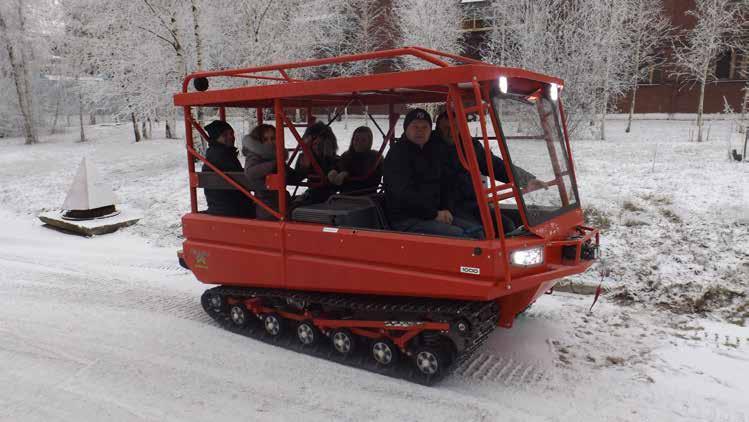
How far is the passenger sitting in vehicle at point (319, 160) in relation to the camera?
A: 5012 mm

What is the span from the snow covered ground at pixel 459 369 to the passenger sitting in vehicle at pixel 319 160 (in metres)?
1.47

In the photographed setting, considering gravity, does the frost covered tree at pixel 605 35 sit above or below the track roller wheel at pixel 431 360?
above

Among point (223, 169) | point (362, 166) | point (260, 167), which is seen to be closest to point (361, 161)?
point (362, 166)

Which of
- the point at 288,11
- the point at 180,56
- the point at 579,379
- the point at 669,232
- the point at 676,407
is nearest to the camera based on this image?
the point at 676,407

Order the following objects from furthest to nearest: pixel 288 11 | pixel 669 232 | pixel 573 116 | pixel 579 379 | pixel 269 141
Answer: pixel 288 11 < pixel 573 116 < pixel 669 232 < pixel 269 141 < pixel 579 379

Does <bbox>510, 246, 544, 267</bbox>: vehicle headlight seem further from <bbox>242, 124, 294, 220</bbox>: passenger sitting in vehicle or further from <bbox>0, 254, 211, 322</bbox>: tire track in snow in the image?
<bbox>0, 254, 211, 322</bbox>: tire track in snow

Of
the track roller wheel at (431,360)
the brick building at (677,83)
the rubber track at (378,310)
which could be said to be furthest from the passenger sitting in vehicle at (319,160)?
the brick building at (677,83)

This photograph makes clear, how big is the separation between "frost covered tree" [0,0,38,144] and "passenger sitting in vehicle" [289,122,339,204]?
21.8 meters

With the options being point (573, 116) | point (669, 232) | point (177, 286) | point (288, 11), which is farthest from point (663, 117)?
point (177, 286)

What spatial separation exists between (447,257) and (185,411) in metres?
2.05

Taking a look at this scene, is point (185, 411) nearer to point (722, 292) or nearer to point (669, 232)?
point (722, 292)

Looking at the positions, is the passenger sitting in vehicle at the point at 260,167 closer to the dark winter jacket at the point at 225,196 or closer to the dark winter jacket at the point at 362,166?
the dark winter jacket at the point at 225,196

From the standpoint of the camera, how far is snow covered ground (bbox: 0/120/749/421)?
3.54m

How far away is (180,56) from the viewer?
39.9 feet
